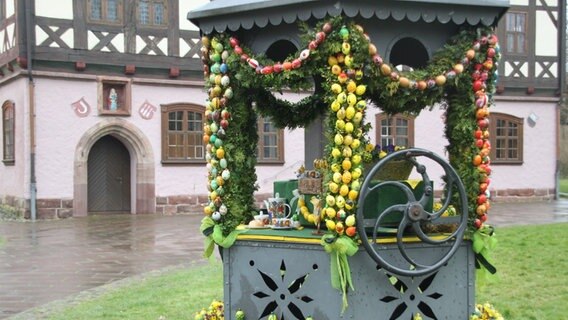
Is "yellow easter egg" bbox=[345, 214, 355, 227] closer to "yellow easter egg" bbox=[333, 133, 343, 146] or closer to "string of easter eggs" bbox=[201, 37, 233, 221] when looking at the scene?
"yellow easter egg" bbox=[333, 133, 343, 146]

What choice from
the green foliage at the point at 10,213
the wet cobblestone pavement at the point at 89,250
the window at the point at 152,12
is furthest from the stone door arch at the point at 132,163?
the window at the point at 152,12

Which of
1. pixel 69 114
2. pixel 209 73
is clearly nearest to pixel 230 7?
pixel 209 73

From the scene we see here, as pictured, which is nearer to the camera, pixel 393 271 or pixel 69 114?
pixel 393 271

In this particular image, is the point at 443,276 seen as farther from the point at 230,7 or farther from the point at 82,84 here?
the point at 82,84

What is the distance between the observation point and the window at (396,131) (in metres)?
21.9

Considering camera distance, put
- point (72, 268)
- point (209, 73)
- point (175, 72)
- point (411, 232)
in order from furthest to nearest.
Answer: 1. point (175, 72)
2. point (72, 268)
3. point (209, 73)
4. point (411, 232)

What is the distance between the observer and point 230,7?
15.8 ft

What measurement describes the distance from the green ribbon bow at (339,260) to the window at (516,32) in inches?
780

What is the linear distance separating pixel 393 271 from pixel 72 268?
6447mm

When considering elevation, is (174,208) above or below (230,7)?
below

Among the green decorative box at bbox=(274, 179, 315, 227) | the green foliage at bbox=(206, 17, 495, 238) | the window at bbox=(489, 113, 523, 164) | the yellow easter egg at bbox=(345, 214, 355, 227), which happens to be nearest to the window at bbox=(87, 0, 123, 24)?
the window at bbox=(489, 113, 523, 164)

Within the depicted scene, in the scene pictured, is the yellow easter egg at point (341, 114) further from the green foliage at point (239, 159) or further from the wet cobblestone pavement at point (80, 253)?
the wet cobblestone pavement at point (80, 253)

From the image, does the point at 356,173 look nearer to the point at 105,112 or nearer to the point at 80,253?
the point at 80,253

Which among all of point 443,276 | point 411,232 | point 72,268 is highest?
point 411,232
